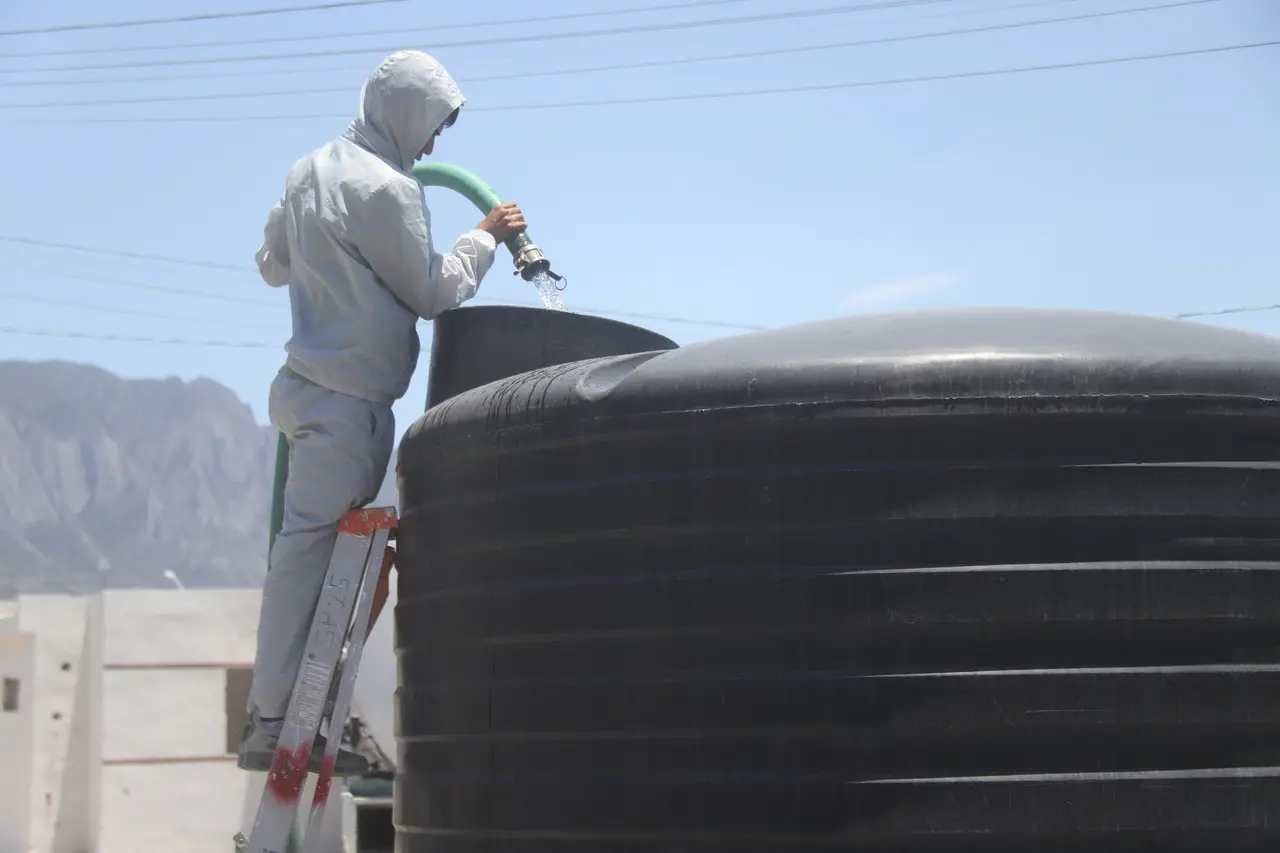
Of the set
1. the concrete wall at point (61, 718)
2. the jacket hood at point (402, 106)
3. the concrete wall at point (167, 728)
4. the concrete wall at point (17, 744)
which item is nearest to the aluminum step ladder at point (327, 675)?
the jacket hood at point (402, 106)

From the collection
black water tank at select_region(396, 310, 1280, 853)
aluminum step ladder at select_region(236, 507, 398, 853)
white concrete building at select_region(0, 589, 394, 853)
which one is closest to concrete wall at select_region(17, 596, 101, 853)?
white concrete building at select_region(0, 589, 394, 853)

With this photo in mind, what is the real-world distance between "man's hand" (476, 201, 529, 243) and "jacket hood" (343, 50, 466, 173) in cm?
23

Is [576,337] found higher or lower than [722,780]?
higher

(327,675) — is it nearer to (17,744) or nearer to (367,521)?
(367,521)

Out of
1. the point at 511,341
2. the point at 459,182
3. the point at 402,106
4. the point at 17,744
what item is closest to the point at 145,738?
the point at 17,744

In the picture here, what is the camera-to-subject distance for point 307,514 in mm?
3000

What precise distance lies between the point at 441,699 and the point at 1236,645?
120cm

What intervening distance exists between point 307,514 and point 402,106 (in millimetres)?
837

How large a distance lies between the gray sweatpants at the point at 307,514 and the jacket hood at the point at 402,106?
53 centimetres

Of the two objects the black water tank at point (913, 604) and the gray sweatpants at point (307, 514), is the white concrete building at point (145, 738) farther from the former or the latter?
the black water tank at point (913, 604)

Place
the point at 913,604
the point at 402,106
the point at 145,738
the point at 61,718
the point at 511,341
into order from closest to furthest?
1. the point at 913,604
2. the point at 511,341
3. the point at 402,106
4. the point at 145,738
5. the point at 61,718

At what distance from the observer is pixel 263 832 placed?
9.45 feet

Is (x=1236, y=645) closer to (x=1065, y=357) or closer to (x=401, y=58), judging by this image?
(x=1065, y=357)

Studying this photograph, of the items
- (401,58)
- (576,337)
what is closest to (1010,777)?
(576,337)
